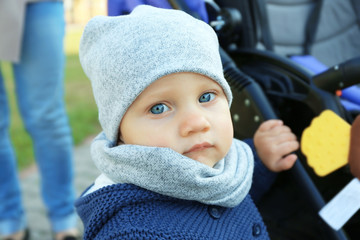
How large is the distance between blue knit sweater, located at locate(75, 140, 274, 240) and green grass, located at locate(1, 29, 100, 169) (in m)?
1.70

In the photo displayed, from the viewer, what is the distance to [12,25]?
1686 millimetres

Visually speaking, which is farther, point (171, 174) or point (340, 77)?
point (340, 77)

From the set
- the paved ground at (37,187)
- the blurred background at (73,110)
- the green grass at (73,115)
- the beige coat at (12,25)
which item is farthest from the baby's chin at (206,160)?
the green grass at (73,115)

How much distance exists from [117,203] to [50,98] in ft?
3.49

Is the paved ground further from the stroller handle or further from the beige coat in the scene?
the stroller handle

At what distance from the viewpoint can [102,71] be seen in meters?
0.92

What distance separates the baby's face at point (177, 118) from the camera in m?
0.87

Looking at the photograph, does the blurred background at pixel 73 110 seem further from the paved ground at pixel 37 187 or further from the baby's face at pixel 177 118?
the baby's face at pixel 177 118

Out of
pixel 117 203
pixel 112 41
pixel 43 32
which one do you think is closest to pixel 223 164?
pixel 117 203

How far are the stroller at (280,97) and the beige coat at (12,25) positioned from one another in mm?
743

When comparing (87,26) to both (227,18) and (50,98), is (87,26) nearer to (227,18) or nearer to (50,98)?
(227,18)

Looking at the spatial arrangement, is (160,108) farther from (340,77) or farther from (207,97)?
(340,77)

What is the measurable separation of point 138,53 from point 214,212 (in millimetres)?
367

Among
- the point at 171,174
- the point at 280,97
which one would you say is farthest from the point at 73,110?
the point at 171,174
